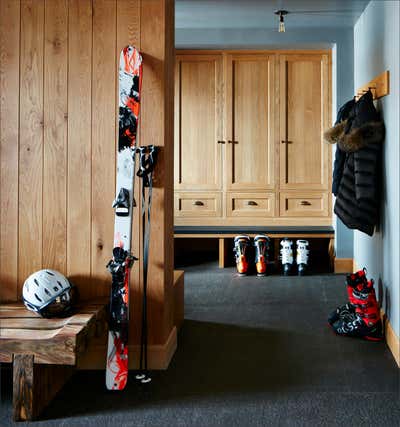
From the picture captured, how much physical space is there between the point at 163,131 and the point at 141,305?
90cm

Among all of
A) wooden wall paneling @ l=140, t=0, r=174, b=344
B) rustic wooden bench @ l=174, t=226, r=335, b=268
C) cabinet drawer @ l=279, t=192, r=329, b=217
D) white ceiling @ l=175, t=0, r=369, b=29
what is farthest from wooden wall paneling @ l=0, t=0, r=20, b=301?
cabinet drawer @ l=279, t=192, r=329, b=217

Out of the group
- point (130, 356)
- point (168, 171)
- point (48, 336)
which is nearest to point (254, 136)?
point (168, 171)

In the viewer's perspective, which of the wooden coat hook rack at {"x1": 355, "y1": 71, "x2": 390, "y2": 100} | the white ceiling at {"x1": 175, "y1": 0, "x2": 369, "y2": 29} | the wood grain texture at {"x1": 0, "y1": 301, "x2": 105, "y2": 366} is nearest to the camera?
the wood grain texture at {"x1": 0, "y1": 301, "x2": 105, "y2": 366}

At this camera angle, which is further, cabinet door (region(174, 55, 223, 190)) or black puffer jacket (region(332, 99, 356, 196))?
cabinet door (region(174, 55, 223, 190))

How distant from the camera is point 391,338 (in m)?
3.13

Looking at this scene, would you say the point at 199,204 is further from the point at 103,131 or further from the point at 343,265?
the point at 103,131

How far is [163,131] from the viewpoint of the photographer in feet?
9.05

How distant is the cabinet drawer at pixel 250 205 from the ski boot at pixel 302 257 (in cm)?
62

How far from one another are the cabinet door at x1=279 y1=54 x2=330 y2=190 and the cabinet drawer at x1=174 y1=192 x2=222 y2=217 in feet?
2.74

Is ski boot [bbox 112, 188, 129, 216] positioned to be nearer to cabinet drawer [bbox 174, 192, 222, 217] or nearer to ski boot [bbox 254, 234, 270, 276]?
ski boot [bbox 254, 234, 270, 276]

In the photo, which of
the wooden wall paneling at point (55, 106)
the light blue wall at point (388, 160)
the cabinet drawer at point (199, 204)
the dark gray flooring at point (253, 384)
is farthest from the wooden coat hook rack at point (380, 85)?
the cabinet drawer at point (199, 204)

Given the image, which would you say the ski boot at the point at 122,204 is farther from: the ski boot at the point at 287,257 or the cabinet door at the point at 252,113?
the cabinet door at the point at 252,113

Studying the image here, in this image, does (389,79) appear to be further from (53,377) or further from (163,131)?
(53,377)

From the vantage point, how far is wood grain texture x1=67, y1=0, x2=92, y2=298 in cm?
277
